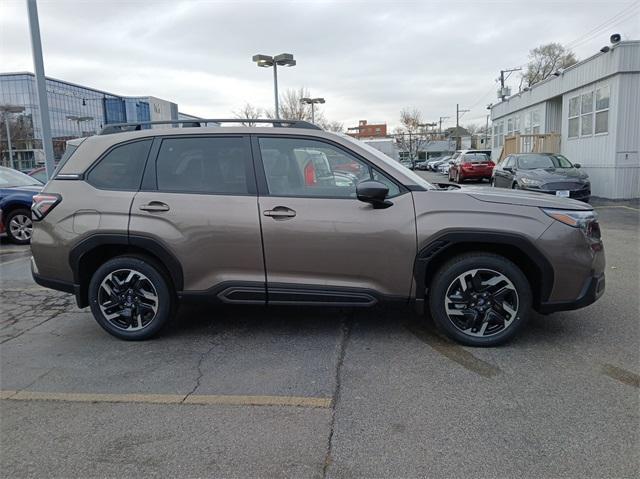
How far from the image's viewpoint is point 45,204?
4.27m

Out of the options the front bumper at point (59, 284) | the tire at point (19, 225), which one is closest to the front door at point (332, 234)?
the front bumper at point (59, 284)

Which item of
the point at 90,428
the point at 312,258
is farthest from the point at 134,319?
the point at 312,258

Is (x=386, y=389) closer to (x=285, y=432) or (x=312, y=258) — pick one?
(x=285, y=432)

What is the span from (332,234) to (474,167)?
21.4 meters

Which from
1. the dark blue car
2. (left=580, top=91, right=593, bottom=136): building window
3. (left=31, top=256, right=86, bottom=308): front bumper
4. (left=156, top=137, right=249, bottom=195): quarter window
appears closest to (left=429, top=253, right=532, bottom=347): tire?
(left=156, top=137, right=249, bottom=195): quarter window

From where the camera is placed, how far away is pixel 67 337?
4488mm

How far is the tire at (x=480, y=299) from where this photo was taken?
3855 mm

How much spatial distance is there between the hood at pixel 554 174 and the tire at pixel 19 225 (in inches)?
472

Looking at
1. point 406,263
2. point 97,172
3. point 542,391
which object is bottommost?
point 542,391

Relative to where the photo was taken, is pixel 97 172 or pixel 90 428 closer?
pixel 90 428

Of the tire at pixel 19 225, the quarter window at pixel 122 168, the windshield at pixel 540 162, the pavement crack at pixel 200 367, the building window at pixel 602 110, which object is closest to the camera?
the pavement crack at pixel 200 367

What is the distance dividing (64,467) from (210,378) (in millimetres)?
1152

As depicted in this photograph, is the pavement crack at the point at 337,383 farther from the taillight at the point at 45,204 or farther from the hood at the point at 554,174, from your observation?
the hood at the point at 554,174

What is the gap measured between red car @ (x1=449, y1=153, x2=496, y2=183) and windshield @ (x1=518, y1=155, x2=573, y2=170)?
913cm
